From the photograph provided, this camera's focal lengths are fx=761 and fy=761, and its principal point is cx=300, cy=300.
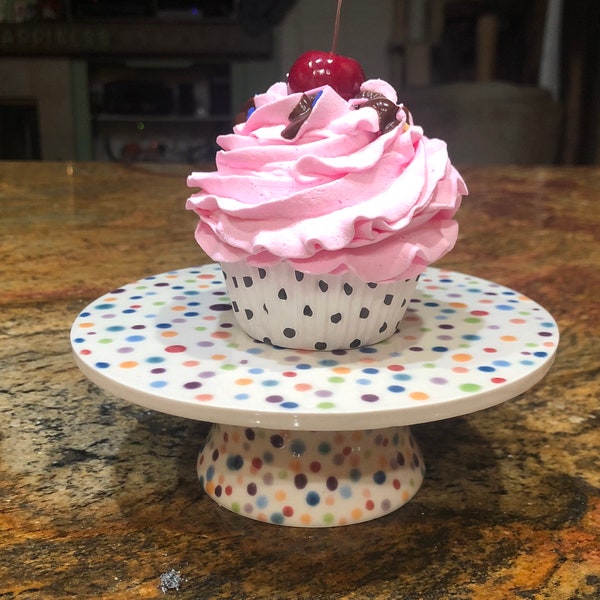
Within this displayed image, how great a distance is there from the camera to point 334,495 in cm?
60

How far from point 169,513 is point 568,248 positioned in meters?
1.02

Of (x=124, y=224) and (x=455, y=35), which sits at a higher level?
(x=455, y=35)

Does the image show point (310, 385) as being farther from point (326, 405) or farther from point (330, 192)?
point (330, 192)

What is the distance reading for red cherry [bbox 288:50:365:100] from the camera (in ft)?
2.02

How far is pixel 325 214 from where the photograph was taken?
0.58 metres

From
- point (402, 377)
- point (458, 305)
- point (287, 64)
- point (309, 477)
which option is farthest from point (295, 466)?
point (287, 64)

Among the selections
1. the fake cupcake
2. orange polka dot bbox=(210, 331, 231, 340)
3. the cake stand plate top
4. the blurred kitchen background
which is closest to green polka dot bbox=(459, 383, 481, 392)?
the cake stand plate top

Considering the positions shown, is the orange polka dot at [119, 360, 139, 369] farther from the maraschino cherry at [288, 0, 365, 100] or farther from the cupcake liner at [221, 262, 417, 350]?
the maraschino cherry at [288, 0, 365, 100]

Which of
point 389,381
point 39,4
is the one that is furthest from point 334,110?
point 39,4

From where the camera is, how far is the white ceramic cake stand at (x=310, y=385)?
508 mm

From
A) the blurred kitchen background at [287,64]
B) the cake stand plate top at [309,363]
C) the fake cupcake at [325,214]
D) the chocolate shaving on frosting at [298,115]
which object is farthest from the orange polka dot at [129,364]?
the blurred kitchen background at [287,64]

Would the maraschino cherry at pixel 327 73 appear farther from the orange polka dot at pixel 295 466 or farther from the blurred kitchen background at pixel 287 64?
the blurred kitchen background at pixel 287 64

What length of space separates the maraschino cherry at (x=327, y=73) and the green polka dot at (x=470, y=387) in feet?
0.85

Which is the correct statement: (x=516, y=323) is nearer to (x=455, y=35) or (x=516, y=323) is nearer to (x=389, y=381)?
(x=389, y=381)
